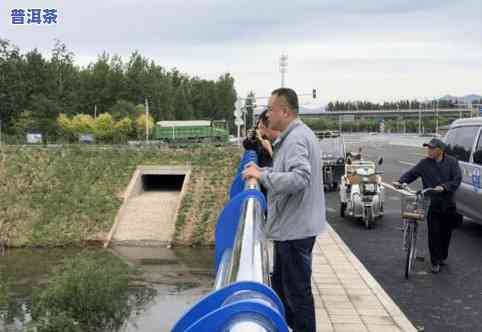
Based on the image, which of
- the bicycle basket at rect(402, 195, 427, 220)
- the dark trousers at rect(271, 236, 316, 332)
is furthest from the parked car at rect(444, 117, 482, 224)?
the dark trousers at rect(271, 236, 316, 332)

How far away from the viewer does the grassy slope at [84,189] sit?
65.1ft

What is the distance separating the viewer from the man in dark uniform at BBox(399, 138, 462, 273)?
8.18m

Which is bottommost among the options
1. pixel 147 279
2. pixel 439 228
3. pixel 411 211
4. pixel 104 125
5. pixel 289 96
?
pixel 147 279

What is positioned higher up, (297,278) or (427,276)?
(297,278)

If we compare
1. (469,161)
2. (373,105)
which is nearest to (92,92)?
(469,161)

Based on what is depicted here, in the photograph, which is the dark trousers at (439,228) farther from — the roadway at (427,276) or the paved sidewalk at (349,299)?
the paved sidewalk at (349,299)

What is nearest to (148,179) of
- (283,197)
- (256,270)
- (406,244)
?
(406,244)

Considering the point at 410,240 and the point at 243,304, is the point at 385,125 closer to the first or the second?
the point at 410,240

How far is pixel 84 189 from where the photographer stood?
857 inches

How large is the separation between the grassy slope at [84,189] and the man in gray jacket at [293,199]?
15140mm

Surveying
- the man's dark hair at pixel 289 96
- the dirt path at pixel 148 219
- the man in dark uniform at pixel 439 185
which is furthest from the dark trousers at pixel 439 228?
the dirt path at pixel 148 219

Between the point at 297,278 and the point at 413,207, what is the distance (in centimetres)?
457

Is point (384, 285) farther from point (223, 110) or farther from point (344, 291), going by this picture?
point (223, 110)

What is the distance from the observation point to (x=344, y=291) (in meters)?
7.31
